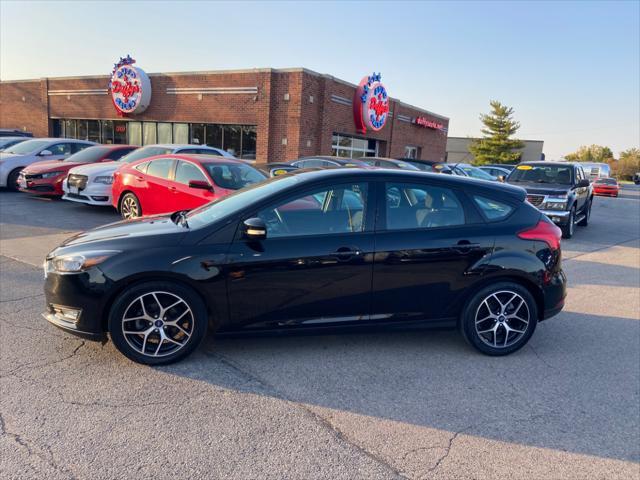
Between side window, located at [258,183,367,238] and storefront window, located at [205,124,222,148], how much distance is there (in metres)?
19.9

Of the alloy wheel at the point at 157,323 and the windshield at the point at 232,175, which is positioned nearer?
the alloy wheel at the point at 157,323

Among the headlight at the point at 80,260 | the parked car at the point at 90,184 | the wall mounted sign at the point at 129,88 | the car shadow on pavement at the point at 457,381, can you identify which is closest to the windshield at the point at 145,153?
the parked car at the point at 90,184

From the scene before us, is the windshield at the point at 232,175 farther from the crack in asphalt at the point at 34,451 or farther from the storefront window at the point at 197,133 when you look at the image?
the storefront window at the point at 197,133

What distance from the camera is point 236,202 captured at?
4.25 meters

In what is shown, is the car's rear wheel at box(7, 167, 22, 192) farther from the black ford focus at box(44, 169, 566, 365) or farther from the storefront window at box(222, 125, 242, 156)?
the black ford focus at box(44, 169, 566, 365)

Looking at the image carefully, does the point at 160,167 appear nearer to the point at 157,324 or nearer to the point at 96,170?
the point at 96,170

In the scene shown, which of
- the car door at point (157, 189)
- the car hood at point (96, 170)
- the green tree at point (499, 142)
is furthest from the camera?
the green tree at point (499, 142)

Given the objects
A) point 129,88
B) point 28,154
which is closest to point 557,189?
point 28,154

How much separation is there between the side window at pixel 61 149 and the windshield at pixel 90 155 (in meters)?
2.02

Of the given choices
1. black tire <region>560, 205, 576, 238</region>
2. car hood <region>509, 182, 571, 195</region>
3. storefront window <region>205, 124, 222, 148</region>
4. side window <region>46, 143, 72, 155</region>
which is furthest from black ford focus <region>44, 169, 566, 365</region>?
storefront window <region>205, 124, 222, 148</region>

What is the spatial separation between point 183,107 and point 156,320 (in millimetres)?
21640

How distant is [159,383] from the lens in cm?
348

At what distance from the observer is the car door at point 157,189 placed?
9000 mm

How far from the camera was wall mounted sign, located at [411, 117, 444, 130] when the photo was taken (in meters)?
31.8
